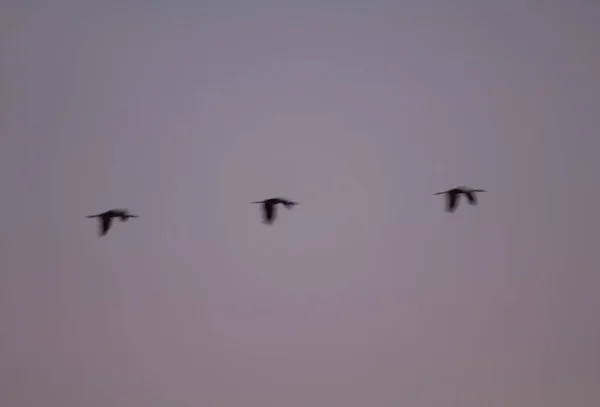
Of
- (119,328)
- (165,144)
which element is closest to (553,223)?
(165,144)

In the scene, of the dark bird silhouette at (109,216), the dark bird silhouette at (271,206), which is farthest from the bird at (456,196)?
the dark bird silhouette at (109,216)

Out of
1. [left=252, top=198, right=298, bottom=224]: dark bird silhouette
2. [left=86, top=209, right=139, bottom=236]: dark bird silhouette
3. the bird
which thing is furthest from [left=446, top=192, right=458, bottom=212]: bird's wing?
[left=86, top=209, right=139, bottom=236]: dark bird silhouette

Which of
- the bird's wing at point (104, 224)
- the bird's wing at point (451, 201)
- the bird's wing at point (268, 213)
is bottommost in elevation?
the bird's wing at point (104, 224)

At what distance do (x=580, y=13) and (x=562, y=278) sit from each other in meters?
0.85

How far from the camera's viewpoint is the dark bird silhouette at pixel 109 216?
5.87 ft

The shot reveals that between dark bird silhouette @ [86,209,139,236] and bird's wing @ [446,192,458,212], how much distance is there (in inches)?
37.7

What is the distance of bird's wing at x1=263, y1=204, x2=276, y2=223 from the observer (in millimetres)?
1820

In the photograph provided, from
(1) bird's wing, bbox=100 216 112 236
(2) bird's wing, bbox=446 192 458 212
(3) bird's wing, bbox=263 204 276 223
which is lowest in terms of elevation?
(1) bird's wing, bbox=100 216 112 236

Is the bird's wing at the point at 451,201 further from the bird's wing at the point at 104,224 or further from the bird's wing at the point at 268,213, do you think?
the bird's wing at the point at 104,224

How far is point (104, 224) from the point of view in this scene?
180 cm

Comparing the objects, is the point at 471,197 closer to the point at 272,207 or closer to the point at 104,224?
the point at 272,207

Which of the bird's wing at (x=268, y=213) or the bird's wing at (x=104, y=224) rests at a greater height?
the bird's wing at (x=268, y=213)

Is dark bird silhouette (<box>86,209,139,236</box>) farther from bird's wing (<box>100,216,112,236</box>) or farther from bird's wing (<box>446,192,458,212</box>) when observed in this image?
bird's wing (<box>446,192,458,212</box>)

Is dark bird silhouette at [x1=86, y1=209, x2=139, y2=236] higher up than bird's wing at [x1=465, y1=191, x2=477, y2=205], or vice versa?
bird's wing at [x1=465, y1=191, x2=477, y2=205]
